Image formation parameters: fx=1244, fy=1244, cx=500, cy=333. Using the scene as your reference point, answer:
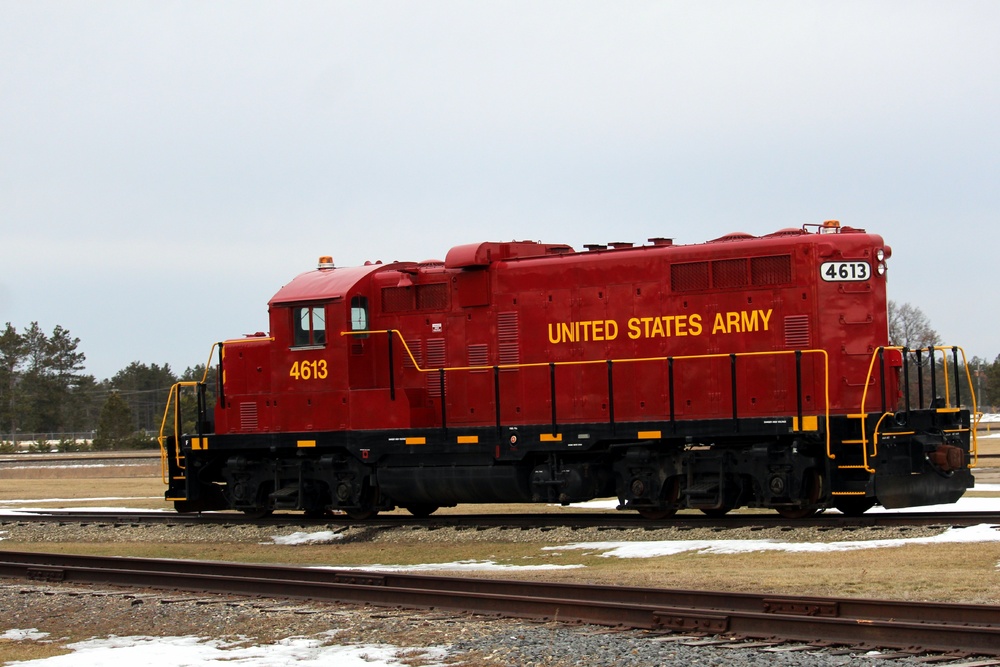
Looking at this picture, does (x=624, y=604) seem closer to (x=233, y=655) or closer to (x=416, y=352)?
(x=233, y=655)

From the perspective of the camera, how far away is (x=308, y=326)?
1966 centimetres

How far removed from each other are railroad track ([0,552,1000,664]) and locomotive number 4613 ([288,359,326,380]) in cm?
611

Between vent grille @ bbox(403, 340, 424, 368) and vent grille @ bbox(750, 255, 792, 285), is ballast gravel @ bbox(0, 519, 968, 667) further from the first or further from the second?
vent grille @ bbox(403, 340, 424, 368)

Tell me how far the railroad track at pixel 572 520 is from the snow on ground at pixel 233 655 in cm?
785

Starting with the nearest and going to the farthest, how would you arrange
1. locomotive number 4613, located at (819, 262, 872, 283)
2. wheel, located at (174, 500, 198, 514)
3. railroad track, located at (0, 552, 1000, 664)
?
railroad track, located at (0, 552, 1000, 664) < locomotive number 4613, located at (819, 262, 872, 283) < wheel, located at (174, 500, 198, 514)

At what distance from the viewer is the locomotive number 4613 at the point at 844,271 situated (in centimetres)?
1641

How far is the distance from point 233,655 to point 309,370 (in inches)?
434

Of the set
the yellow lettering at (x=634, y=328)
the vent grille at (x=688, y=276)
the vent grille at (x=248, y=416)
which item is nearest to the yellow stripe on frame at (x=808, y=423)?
the vent grille at (x=688, y=276)

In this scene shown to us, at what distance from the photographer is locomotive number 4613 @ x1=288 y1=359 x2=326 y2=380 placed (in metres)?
19.5

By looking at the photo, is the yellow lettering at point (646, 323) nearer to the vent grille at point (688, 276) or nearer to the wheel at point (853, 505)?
the vent grille at point (688, 276)

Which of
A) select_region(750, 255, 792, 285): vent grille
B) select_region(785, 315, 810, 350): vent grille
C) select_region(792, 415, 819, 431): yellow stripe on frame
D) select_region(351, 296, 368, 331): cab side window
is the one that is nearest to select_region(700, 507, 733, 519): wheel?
select_region(792, 415, 819, 431): yellow stripe on frame

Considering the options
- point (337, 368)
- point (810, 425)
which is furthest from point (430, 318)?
point (810, 425)

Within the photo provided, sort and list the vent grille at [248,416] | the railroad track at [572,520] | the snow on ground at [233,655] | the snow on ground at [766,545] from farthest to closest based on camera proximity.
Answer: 1. the vent grille at [248,416]
2. the railroad track at [572,520]
3. the snow on ground at [766,545]
4. the snow on ground at [233,655]

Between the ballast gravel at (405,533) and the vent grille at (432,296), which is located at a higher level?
the vent grille at (432,296)
